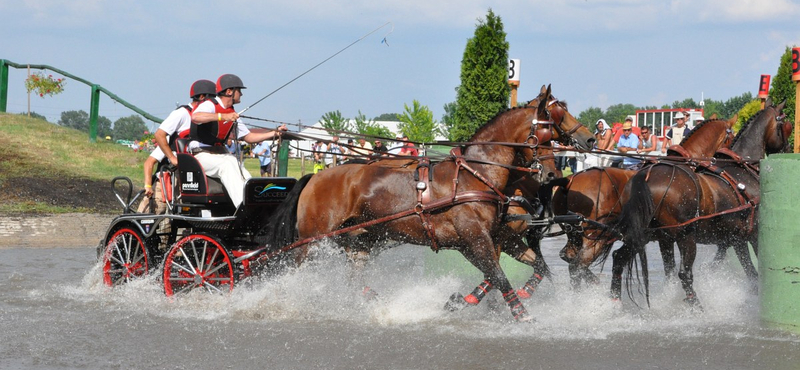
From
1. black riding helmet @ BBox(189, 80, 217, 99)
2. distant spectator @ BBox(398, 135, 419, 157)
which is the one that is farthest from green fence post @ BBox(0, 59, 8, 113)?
black riding helmet @ BBox(189, 80, 217, 99)

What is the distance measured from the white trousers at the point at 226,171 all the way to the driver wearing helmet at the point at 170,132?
12.3 inches

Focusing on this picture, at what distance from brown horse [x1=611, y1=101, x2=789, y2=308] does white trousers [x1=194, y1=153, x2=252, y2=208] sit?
11.5ft

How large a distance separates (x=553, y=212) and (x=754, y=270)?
2.34 meters

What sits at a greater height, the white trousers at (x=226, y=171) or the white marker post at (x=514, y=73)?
the white marker post at (x=514, y=73)

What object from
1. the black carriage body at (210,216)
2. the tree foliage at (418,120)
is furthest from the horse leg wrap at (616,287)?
the tree foliage at (418,120)

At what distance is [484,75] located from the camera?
2306 centimetres

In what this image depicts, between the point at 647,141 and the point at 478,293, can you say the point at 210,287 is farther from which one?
the point at 647,141

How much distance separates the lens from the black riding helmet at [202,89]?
9225mm

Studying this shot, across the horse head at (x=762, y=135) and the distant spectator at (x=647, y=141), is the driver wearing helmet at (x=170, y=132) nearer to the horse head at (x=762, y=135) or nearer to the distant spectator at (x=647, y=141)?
the horse head at (x=762, y=135)

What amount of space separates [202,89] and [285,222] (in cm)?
208

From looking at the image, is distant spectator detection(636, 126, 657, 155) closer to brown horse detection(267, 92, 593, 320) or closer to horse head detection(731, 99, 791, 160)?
horse head detection(731, 99, 791, 160)

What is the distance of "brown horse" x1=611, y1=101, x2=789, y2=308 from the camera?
809 cm

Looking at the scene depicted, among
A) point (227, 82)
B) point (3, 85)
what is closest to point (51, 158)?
point (3, 85)

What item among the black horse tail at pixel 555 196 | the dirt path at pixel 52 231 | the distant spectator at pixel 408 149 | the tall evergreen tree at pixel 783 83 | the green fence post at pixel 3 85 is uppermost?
the tall evergreen tree at pixel 783 83
